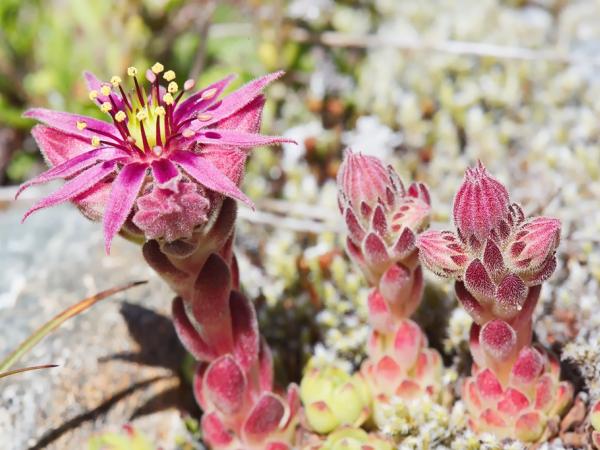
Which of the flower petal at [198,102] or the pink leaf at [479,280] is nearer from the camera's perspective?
the pink leaf at [479,280]

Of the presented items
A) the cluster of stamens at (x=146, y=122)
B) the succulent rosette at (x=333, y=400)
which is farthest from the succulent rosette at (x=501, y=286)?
the cluster of stamens at (x=146, y=122)

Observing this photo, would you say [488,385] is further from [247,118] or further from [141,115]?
[141,115]

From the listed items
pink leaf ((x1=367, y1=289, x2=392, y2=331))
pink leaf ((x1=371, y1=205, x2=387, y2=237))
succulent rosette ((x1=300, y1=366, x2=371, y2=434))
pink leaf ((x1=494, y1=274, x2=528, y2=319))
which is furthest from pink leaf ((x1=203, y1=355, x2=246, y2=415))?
pink leaf ((x1=494, y1=274, x2=528, y2=319))

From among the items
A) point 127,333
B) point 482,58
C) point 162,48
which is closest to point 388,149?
point 482,58

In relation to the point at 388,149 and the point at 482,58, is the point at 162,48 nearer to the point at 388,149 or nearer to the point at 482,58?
the point at 388,149

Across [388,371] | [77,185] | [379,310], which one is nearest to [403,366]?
[388,371]

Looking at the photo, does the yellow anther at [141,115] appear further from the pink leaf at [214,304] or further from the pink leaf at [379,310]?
the pink leaf at [379,310]
